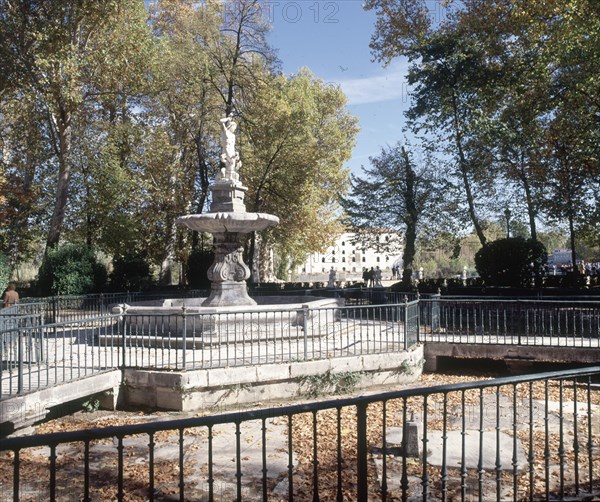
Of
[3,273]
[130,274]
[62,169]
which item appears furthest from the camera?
[130,274]

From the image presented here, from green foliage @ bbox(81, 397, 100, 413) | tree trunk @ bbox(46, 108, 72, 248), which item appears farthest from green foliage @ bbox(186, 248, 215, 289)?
green foliage @ bbox(81, 397, 100, 413)

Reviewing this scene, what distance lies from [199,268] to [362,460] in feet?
76.3

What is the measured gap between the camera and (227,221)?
44.4ft

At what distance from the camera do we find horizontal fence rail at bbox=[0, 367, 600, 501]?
4.45m

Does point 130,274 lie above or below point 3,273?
below

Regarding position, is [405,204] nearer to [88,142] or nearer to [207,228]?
[88,142]

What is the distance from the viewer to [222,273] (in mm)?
14156

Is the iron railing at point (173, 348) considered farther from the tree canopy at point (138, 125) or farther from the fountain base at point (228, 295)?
the tree canopy at point (138, 125)

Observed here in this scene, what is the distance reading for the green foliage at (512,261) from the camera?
22.8 m

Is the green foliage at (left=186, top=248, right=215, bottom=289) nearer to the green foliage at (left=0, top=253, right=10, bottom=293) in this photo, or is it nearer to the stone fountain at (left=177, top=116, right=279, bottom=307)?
the green foliage at (left=0, top=253, right=10, bottom=293)

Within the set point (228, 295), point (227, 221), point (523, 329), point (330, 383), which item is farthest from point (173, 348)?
point (523, 329)

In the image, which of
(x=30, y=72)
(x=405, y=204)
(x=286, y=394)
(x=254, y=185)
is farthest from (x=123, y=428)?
(x=405, y=204)

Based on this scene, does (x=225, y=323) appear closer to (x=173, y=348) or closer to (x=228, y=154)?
(x=173, y=348)

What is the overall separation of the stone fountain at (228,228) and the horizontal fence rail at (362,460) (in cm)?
633
